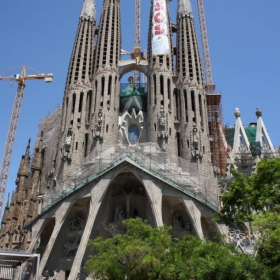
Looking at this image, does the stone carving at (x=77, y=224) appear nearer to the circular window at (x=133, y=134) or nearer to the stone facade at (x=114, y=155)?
the stone facade at (x=114, y=155)

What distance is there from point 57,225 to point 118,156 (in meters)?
8.58

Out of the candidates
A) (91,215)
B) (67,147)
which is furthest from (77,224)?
(67,147)

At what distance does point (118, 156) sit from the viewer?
36406 millimetres

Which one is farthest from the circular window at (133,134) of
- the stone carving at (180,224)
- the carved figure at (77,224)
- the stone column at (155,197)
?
the stone carving at (180,224)

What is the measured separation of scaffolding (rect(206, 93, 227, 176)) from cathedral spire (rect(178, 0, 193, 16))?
11.2 metres

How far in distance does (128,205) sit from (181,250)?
16.6 m

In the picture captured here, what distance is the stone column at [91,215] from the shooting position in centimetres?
3078

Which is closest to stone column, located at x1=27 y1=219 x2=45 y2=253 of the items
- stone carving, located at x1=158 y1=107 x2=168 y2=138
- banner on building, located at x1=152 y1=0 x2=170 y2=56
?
stone carving, located at x1=158 y1=107 x2=168 y2=138

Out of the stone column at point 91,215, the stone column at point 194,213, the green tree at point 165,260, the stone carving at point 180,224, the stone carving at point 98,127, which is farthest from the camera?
the stone carving at point 98,127

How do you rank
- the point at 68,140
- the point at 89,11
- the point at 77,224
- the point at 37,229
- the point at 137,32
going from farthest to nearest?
the point at 137,32 < the point at 89,11 < the point at 68,140 < the point at 77,224 < the point at 37,229

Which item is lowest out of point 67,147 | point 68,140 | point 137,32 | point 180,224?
point 180,224

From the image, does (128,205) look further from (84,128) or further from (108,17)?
(108,17)

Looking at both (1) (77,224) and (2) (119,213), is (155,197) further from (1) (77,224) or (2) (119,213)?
(1) (77,224)

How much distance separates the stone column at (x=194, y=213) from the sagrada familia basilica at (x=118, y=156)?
87mm
